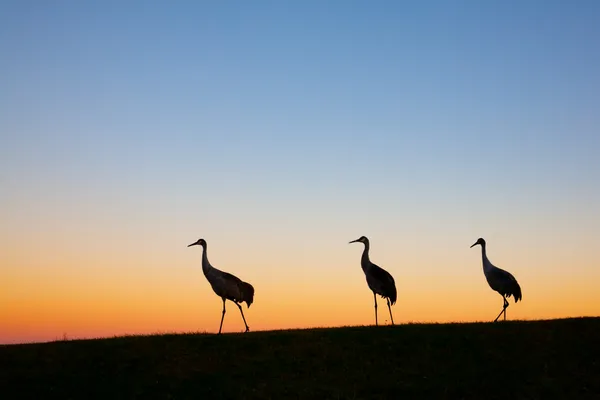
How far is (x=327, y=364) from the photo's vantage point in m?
27.9

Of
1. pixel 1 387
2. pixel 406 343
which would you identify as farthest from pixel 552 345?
pixel 1 387

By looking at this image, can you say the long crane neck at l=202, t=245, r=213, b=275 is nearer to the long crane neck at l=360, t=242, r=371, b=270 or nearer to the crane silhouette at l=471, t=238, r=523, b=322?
the long crane neck at l=360, t=242, r=371, b=270

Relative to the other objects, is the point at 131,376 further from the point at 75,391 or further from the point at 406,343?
the point at 406,343

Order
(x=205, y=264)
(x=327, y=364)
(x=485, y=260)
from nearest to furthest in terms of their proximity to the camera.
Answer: (x=327, y=364) < (x=205, y=264) < (x=485, y=260)

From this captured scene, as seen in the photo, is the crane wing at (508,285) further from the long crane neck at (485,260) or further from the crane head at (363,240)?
the crane head at (363,240)

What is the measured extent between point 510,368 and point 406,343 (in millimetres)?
4123

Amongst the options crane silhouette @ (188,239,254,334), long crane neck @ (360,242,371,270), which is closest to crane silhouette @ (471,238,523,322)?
long crane neck @ (360,242,371,270)

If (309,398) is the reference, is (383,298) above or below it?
above

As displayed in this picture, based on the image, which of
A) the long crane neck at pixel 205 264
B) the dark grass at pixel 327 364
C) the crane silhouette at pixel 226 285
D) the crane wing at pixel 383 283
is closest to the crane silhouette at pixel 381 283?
the crane wing at pixel 383 283

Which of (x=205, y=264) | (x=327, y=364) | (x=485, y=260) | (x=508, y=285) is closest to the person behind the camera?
(x=327, y=364)

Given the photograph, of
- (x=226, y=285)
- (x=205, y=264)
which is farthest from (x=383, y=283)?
(x=205, y=264)

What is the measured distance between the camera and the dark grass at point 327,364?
25.8 metres

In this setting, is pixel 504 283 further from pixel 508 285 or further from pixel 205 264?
pixel 205 264

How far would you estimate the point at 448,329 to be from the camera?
31.4 metres
